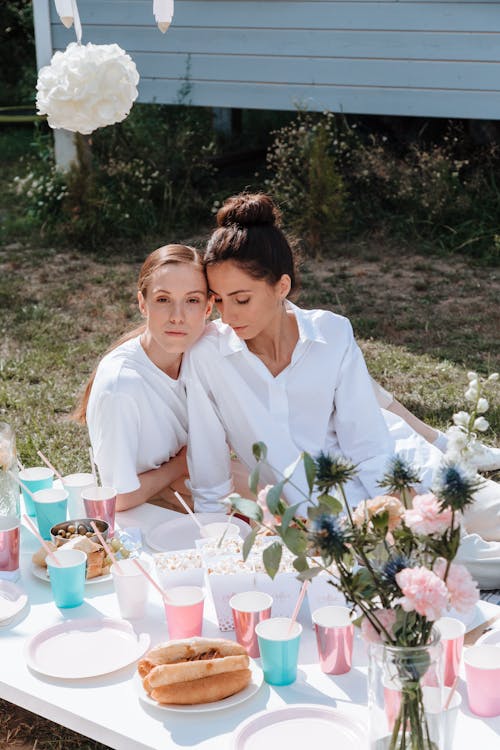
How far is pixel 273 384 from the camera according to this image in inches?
139

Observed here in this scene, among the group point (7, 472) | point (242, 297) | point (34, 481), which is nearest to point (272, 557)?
point (7, 472)

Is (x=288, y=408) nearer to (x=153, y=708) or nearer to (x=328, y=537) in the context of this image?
(x=153, y=708)

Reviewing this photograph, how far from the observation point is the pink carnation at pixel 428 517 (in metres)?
1.56

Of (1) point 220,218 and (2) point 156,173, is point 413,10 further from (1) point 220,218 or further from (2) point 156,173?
(1) point 220,218

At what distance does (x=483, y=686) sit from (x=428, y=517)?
0.60 m

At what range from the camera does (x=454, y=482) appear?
1.51 metres

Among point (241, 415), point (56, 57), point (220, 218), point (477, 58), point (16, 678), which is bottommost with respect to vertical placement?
point (16, 678)

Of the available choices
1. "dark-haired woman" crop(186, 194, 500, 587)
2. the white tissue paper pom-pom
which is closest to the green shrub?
"dark-haired woman" crop(186, 194, 500, 587)

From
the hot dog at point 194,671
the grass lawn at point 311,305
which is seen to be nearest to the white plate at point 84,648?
the hot dog at point 194,671

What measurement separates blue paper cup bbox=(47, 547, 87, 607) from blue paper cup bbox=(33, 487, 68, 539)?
1.11 feet

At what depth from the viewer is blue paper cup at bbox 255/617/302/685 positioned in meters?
2.09

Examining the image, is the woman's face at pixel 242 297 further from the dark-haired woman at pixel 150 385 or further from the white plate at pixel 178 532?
the white plate at pixel 178 532

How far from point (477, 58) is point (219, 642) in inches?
286

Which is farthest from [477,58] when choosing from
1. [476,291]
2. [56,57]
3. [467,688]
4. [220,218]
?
[467,688]
